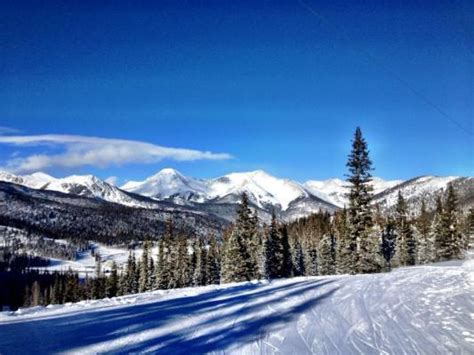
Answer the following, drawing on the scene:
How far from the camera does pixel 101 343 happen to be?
27.6 feet

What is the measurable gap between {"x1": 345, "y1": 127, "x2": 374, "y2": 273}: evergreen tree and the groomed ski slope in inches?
834

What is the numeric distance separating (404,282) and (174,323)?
1097 centimetres

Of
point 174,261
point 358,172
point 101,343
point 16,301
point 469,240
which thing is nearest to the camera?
point 101,343

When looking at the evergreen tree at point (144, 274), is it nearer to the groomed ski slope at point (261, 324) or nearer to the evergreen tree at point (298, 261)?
the evergreen tree at point (298, 261)

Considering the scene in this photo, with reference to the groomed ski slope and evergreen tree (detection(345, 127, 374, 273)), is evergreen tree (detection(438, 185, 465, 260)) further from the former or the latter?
the groomed ski slope

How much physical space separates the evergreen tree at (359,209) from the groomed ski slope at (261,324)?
2120cm

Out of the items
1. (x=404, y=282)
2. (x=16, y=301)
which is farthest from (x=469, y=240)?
(x=16, y=301)

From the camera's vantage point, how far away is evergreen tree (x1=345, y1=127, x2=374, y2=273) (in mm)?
36469

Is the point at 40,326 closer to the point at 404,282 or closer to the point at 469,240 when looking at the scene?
the point at 404,282

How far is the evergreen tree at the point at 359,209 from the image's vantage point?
36469mm

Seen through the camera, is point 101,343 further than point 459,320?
No

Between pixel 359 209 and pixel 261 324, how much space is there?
30.3 metres

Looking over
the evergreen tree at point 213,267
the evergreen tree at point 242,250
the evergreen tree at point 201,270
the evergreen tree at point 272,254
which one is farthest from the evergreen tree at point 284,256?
the evergreen tree at point 201,270

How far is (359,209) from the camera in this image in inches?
1532
